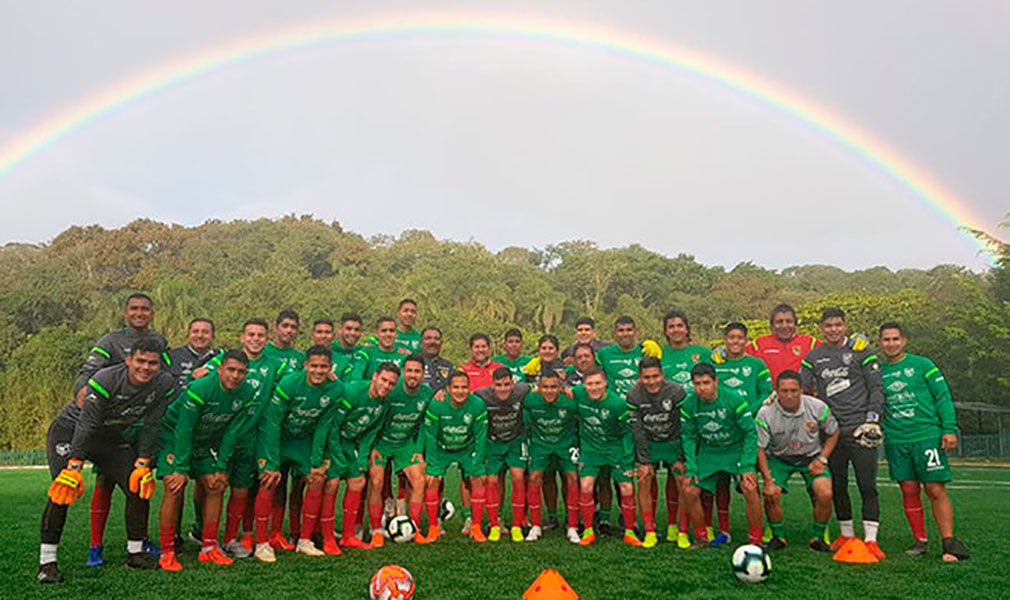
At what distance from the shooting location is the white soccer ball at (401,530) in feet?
23.1

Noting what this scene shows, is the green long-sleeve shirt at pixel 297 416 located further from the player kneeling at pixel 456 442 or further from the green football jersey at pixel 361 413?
the player kneeling at pixel 456 442

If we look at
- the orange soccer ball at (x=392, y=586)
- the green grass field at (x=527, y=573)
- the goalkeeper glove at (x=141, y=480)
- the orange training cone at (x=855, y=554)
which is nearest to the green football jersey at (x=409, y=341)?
the green grass field at (x=527, y=573)

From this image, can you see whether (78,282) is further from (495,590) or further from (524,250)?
(495,590)

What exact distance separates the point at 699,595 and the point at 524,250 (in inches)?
2021

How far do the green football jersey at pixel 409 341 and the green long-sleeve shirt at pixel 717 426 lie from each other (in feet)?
11.4

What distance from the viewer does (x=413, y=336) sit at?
30.8 ft

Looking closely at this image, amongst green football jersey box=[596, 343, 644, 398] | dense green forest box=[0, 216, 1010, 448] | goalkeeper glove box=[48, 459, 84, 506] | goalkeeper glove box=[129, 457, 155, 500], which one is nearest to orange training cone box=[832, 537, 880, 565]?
green football jersey box=[596, 343, 644, 398]

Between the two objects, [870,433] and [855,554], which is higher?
[870,433]

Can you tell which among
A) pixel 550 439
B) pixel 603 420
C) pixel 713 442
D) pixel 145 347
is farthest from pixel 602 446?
pixel 145 347

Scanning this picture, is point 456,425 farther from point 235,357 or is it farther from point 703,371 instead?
point 703,371

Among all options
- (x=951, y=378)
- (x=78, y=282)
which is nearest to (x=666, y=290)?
(x=951, y=378)

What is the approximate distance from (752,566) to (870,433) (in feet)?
7.20

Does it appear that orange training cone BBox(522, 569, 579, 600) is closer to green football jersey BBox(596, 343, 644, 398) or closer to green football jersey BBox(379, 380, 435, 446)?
green football jersey BBox(379, 380, 435, 446)

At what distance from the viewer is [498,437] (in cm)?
775
